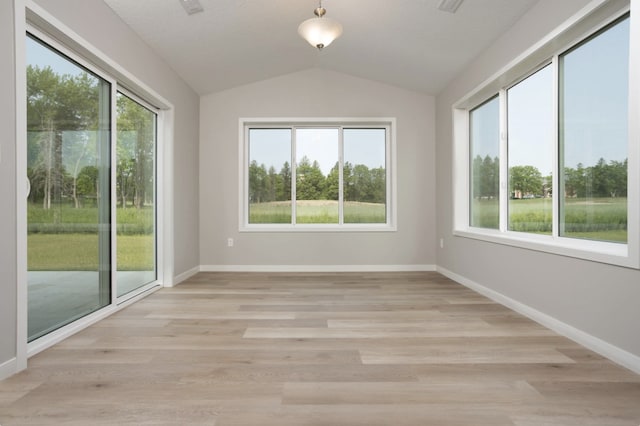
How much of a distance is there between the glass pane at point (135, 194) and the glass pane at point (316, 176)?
198 cm

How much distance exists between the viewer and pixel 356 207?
17.3ft

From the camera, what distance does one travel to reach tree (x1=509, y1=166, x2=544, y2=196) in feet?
10.2

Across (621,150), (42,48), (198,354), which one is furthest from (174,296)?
(621,150)

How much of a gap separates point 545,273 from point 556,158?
0.88 metres

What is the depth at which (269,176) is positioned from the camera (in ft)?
17.3

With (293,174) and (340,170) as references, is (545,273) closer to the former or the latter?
(340,170)

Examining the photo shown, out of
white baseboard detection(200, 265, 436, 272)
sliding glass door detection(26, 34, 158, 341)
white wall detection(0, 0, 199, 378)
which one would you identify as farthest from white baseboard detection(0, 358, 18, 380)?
white baseboard detection(200, 265, 436, 272)

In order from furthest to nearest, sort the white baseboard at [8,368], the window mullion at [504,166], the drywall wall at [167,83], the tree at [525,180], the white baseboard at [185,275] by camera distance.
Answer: the white baseboard at [185,275] < the window mullion at [504,166] < the tree at [525,180] < the drywall wall at [167,83] < the white baseboard at [8,368]

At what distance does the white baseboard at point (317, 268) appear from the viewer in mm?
5066

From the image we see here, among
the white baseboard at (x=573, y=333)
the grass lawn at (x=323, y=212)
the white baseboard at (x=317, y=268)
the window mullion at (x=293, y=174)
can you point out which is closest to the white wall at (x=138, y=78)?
the white baseboard at (x=317, y=268)

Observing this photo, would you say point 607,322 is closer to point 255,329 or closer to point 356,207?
point 255,329

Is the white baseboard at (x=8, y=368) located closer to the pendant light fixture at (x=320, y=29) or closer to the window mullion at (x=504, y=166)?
the pendant light fixture at (x=320, y=29)

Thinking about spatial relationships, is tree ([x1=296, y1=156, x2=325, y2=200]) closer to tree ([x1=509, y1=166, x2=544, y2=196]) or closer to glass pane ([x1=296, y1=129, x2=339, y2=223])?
glass pane ([x1=296, y1=129, x2=339, y2=223])

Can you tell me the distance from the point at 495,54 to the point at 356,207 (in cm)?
257
